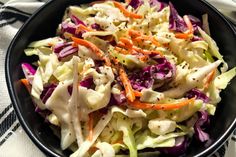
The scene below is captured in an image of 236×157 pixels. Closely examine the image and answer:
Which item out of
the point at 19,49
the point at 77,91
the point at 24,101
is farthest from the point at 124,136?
the point at 19,49

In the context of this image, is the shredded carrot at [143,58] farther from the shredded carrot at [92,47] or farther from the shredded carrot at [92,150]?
the shredded carrot at [92,150]

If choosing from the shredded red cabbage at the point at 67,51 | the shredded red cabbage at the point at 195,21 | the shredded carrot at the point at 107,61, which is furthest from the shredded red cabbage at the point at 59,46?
the shredded red cabbage at the point at 195,21

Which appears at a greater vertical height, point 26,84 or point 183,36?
point 183,36

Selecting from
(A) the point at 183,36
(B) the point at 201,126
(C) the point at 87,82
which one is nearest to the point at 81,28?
(C) the point at 87,82

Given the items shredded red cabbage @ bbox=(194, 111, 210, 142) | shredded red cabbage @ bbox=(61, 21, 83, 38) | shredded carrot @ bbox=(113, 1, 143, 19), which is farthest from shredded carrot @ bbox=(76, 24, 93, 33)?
shredded red cabbage @ bbox=(194, 111, 210, 142)

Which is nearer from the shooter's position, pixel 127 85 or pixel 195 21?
pixel 127 85

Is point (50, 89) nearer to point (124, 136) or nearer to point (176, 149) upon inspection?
point (124, 136)

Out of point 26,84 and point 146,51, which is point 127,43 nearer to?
point 146,51
